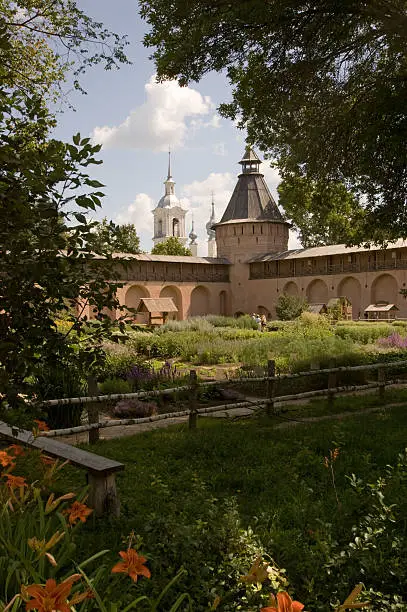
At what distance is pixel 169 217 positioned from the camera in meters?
68.2

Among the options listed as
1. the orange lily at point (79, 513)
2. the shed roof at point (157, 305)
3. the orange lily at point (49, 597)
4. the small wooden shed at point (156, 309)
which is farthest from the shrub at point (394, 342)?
the orange lily at point (49, 597)

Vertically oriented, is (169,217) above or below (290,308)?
above

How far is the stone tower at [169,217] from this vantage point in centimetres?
6844

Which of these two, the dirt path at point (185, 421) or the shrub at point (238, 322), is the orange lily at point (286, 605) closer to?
the dirt path at point (185, 421)

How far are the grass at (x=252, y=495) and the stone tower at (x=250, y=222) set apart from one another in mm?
27535

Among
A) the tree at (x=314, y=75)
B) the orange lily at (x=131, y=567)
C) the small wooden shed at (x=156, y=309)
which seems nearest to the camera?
the orange lily at (x=131, y=567)

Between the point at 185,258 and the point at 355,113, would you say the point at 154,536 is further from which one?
the point at 185,258

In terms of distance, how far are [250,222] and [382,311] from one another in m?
11.2

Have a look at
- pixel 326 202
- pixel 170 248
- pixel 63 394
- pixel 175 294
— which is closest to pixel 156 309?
pixel 175 294

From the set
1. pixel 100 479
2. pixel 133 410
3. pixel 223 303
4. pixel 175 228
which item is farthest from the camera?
pixel 175 228

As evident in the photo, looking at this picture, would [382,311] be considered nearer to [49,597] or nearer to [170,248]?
[170,248]

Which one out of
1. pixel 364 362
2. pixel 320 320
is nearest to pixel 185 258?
pixel 320 320

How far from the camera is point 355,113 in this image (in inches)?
328

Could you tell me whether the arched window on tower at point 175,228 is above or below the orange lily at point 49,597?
above
